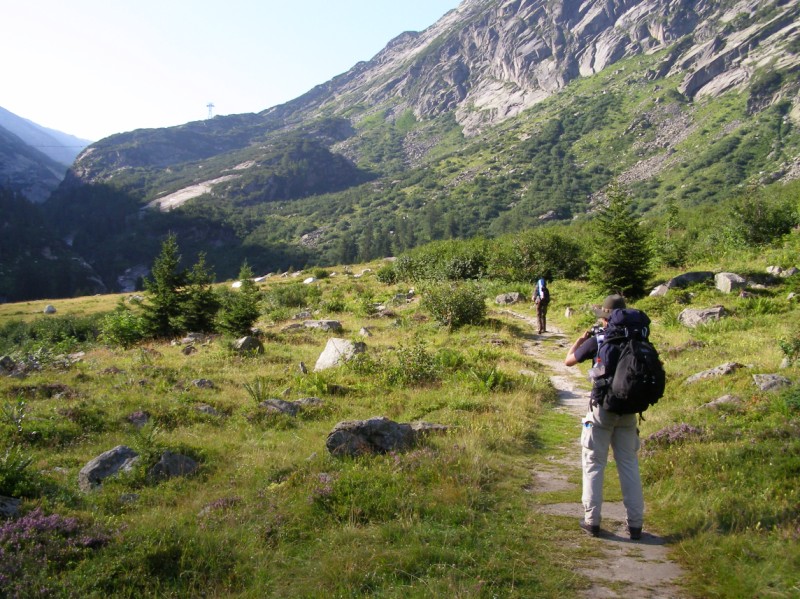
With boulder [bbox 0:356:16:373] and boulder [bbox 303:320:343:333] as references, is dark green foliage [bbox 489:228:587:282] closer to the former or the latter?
boulder [bbox 303:320:343:333]

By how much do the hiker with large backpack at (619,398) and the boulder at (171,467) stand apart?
202 inches

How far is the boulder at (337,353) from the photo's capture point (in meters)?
14.4

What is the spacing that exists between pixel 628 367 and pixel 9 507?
6.43 metres

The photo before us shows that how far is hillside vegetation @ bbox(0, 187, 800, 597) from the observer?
14.2 ft

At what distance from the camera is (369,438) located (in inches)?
291

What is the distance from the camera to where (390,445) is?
7348 mm

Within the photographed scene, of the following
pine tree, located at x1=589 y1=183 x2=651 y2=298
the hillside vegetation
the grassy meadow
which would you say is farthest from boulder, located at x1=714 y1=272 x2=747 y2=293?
the grassy meadow

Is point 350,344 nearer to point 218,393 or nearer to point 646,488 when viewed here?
point 218,393

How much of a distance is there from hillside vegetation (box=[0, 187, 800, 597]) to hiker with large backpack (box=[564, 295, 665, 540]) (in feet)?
1.55

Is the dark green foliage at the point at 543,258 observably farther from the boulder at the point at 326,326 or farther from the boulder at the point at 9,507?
the boulder at the point at 9,507

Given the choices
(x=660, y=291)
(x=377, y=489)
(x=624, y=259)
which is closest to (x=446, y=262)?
(x=624, y=259)

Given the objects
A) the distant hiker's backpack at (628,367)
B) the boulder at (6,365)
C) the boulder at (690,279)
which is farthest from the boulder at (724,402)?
the boulder at (6,365)

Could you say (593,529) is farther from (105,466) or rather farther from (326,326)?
(326,326)

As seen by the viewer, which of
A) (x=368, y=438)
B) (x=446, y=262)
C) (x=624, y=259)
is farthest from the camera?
(x=446, y=262)
